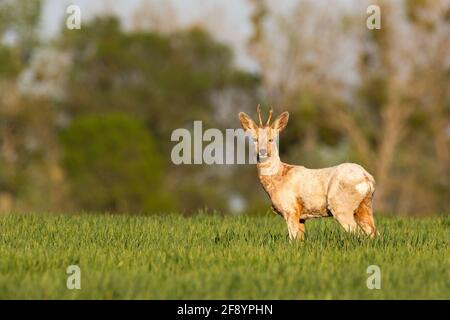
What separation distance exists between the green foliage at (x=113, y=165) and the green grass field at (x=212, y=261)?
42313mm

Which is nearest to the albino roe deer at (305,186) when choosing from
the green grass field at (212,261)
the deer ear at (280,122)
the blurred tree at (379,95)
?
the deer ear at (280,122)

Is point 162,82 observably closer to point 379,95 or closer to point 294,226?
point 379,95

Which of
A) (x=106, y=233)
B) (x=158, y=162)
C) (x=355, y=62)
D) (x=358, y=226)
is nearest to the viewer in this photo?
(x=358, y=226)

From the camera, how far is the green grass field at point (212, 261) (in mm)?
9273

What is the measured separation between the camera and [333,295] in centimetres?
918

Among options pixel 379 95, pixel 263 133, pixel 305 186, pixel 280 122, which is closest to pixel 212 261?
pixel 305 186

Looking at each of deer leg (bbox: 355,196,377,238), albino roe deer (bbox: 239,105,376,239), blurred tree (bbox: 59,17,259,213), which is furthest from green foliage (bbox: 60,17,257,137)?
albino roe deer (bbox: 239,105,376,239)

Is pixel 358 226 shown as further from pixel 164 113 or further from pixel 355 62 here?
pixel 164 113

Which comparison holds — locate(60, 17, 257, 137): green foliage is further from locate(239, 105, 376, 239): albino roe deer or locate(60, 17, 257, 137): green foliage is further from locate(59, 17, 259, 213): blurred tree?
locate(239, 105, 376, 239): albino roe deer

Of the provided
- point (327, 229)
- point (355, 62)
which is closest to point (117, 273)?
point (327, 229)

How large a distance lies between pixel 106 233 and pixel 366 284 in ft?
16.8

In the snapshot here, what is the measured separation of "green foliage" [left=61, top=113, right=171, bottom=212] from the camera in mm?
57531

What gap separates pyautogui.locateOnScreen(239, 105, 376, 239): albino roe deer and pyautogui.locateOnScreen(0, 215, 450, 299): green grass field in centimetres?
36

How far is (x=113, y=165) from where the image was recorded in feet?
197
